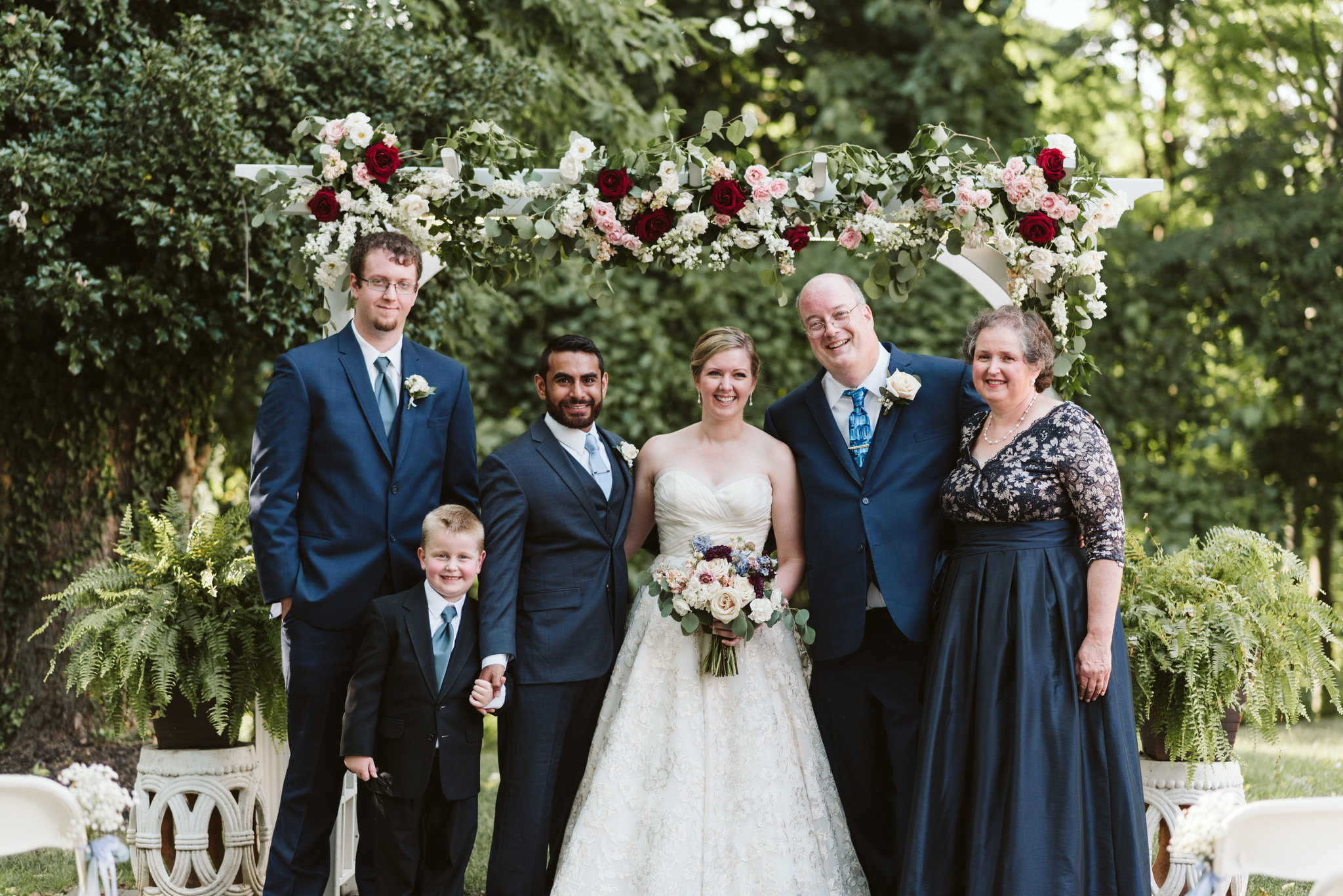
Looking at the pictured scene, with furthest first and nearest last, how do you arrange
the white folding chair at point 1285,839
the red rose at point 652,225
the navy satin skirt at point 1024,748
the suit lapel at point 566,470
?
the red rose at point 652,225 < the suit lapel at point 566,470 < the navy satin skirt at point 1024,748 < the white folding chair at point 1285,839

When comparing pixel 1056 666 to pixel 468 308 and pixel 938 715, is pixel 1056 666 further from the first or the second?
pixel 468 308

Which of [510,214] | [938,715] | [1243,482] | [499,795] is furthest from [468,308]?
[1243,482]

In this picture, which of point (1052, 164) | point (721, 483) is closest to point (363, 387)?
point (721, 483)

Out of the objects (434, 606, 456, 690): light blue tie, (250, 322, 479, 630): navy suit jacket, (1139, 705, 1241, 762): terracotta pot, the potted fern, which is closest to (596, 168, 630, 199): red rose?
(250, 322, 479, 630): navy suit jacket

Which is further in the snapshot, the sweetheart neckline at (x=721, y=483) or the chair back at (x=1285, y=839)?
the sweetheart neckline at (x=721, y=483)

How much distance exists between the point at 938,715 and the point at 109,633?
290 centimetres

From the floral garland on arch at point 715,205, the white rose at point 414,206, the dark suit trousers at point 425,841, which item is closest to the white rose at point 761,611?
the dark suit trousers at point 425,841

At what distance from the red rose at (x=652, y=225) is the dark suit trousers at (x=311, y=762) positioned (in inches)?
67.3

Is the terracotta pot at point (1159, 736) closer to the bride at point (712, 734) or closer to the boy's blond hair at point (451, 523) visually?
the bride at point (712, 734)

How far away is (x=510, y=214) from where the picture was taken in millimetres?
4090

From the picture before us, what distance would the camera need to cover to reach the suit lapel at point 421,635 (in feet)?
11.2

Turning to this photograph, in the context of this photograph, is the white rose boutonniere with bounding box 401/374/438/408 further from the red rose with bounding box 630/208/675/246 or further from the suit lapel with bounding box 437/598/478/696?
the red rose with bounding box 630/208/675/246

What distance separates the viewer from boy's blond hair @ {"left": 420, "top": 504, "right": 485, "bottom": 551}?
136 inches

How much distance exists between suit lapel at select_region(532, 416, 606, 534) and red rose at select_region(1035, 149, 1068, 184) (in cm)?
194
